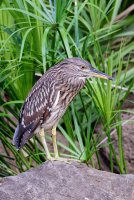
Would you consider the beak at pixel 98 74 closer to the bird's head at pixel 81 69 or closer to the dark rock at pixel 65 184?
the bird's head at pixel 81 69

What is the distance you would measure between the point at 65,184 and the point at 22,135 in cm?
89

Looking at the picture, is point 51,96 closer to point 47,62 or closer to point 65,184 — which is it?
point 47,62

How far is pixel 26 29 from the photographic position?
5941 mm

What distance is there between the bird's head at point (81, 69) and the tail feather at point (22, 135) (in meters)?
0.45

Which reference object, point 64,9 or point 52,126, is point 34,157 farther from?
point 64,9

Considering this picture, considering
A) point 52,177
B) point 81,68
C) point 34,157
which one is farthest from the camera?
point 34,157

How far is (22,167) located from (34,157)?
0.82ft

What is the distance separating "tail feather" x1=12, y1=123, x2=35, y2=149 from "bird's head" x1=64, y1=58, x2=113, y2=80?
45 cm

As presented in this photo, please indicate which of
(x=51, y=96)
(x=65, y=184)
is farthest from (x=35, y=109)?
(x=65, y=184)

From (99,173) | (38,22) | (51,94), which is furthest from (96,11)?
(99,173)

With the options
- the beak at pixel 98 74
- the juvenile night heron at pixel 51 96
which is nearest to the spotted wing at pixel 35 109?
the juvenile night heron at pixel 51 96

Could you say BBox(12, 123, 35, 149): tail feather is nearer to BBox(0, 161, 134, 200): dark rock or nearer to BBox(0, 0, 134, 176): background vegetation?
BBox(0, 0, 134, 176): background vegetation

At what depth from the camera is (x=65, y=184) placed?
15.7ft

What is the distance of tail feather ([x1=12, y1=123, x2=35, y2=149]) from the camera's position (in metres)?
5.57
